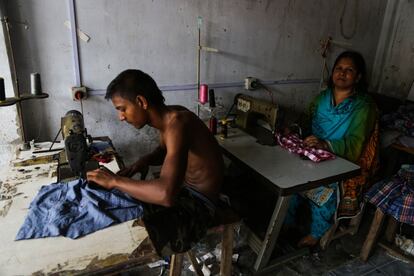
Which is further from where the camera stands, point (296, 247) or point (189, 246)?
point (296, 247)

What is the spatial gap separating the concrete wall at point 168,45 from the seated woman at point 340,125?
632mm

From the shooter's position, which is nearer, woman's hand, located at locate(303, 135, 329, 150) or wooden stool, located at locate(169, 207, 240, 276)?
wooden stool, located at locate(169, 207, 240, 276)

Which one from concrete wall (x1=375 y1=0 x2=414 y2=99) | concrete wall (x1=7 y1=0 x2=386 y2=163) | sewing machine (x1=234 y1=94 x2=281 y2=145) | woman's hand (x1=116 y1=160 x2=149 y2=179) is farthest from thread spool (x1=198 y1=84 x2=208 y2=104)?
concrete wall (x1=375 y1=0 x2=414 y2=99)

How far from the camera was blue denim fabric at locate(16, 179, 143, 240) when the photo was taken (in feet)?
3.72

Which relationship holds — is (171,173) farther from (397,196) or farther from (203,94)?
(397,196)

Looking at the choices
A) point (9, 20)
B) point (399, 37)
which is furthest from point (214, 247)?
point (399, 37)

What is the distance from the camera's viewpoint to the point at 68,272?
976 mm

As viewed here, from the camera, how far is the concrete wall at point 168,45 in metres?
1.93

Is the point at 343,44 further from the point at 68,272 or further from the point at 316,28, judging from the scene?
the point at 68,272

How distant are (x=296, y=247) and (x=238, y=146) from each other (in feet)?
3.09

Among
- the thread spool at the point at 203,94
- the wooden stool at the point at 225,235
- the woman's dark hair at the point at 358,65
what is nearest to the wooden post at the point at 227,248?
the wooden stool at the point at 225,235

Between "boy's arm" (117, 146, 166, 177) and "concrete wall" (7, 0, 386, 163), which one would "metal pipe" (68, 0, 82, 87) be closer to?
"concrete wall" (7, 0, 386, 163)

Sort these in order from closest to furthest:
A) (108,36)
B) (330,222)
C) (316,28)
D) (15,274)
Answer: (15,274), (108,36), (330,222), (316,28)

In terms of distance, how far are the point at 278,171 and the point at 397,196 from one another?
96 cm
